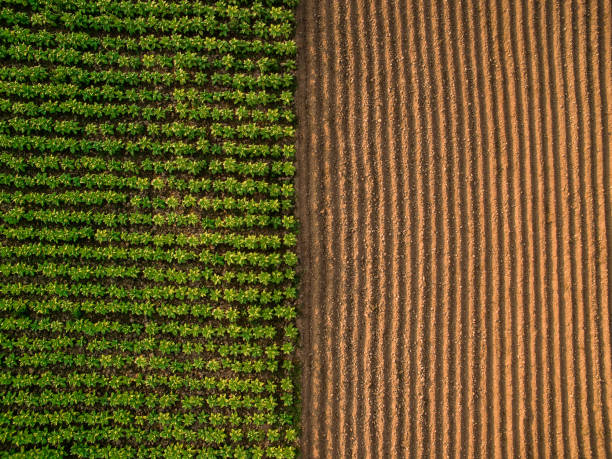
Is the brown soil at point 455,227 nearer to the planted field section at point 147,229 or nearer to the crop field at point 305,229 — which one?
the crop field at point 305,229

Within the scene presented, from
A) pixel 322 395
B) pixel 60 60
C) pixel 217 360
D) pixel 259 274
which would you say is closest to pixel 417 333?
pixel 322 395

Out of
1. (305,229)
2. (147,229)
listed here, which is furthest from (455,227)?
(147,229)

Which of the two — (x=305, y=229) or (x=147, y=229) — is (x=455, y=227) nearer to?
(x=305, y=229)

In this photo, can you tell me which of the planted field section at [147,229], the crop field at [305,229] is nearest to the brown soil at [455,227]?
the crop field at [305,229]

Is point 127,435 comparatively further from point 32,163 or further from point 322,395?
point 32,163
